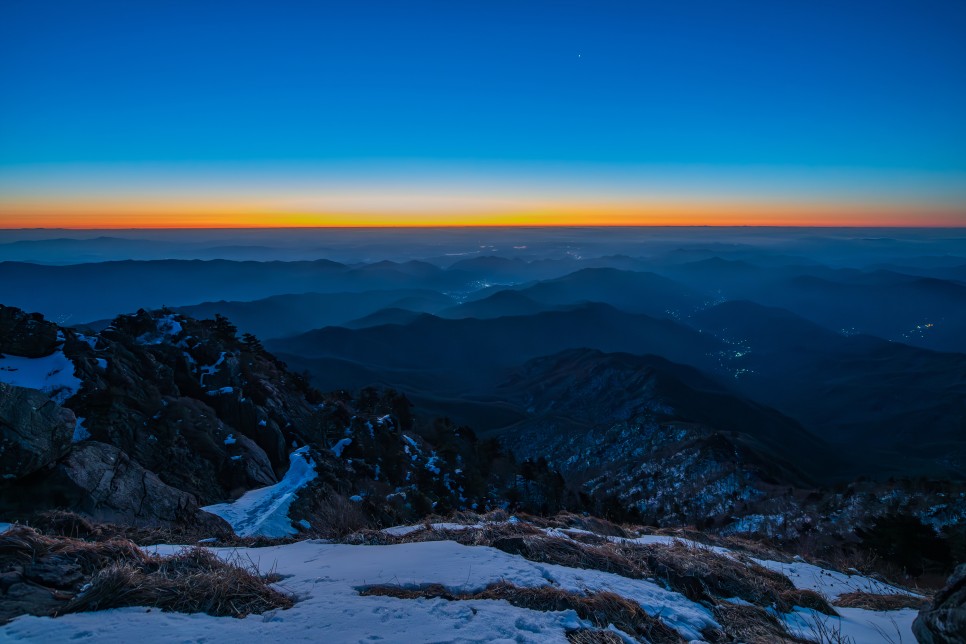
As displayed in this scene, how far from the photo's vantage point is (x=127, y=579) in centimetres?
467

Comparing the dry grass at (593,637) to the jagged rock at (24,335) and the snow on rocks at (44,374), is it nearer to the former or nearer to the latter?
the snow on rocks at (44,374)

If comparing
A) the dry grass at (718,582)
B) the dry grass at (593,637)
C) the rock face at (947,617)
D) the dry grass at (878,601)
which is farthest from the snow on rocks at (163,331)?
the rock face at (947,617)

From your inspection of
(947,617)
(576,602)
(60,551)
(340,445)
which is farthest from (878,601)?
(340,445)

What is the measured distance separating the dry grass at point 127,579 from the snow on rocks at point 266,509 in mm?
7212

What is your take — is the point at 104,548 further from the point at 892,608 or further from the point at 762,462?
the point at 762,462

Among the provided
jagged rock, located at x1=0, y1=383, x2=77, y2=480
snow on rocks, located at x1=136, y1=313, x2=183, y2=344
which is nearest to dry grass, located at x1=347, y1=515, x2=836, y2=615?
jagged rock, located at x1=0, y1=383, x2=77, y2=480

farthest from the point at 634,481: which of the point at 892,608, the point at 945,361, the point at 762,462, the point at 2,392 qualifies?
the point at 945,361

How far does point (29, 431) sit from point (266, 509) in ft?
21.2

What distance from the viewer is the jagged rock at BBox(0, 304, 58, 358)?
1836 centimetres

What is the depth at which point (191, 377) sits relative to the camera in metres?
26.8

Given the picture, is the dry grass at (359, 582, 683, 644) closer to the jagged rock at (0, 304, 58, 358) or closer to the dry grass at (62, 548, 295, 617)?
the dry grass at (62, 548, 295, 617)

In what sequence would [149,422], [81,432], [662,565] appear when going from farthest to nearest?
[149,422] < [81,432] < [662,565]

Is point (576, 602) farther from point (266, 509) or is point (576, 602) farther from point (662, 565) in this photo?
point (266, 509)

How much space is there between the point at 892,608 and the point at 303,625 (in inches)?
367
